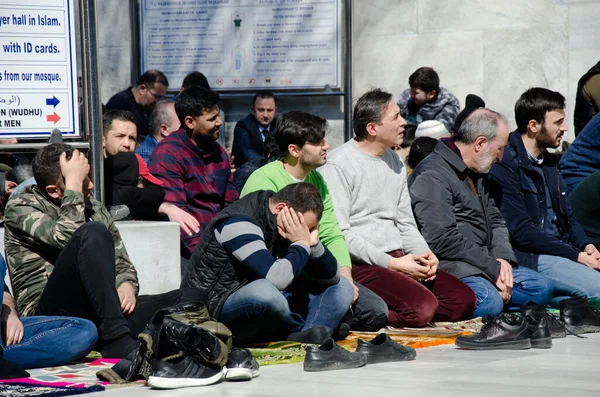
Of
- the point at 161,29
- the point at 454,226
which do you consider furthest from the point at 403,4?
the point at 454,226

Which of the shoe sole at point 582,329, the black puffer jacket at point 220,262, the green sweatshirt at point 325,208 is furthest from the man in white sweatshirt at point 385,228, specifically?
the black puffer jacket at point 220,262

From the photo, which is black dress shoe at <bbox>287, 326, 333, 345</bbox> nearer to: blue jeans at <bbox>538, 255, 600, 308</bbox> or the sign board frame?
blue jeans at <bbox>538, 255, 600, 308</bbox>

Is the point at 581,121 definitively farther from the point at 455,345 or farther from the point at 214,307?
the point at 214,307

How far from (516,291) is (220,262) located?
2.83m

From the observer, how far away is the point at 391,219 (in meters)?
8.15

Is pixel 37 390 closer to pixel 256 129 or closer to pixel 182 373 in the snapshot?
pixel 182 373

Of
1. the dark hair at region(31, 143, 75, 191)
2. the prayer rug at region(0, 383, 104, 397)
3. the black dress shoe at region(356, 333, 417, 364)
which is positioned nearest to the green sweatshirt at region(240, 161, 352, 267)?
the black dress shoe at region(356, 333, 417, 364)

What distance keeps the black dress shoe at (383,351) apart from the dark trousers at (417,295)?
1398mm

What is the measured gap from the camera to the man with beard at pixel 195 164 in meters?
8.15

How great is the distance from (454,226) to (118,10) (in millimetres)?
5596

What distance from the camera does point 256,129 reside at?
38.1 feet

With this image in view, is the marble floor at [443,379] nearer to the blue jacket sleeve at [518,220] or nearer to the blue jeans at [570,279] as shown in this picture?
the blue jeans at [570,279]

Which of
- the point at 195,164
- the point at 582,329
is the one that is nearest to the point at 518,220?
the point at 582,329

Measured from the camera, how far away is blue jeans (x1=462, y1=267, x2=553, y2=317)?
822cm
